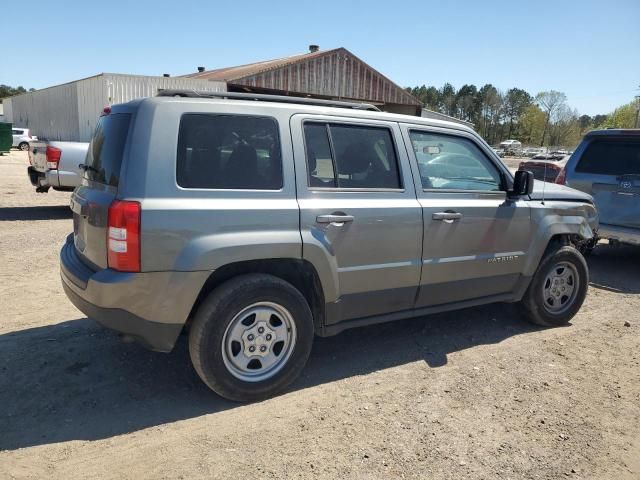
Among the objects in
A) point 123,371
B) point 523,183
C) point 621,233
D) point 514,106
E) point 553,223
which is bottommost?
point 123,371

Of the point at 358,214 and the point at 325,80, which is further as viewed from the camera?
the point at 325,80

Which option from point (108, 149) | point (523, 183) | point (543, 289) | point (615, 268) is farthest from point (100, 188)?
point (615, 268)

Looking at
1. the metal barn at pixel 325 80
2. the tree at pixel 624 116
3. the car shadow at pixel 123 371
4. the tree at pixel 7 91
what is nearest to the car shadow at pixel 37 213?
the car shadow at pixel 123 371

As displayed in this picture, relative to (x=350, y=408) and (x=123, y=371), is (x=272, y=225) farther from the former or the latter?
(x=123, y=371)

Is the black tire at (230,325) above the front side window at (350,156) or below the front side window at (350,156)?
below

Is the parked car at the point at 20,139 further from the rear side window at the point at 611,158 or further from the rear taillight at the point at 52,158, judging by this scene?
the rear side window at the point at 611,158

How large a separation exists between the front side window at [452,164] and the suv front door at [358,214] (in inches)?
8.6

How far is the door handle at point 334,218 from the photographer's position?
3.51m

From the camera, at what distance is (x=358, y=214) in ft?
12.0

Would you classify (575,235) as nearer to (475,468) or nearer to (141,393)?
(475,468)

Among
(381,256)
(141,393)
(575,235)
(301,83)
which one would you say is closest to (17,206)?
(141,393)

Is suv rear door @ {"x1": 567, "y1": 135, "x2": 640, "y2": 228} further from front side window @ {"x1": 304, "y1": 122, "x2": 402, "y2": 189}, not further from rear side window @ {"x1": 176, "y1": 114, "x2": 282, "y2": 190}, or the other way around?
rear side window @ {"x1": 176, "y1": 114, "x2": 282, "y2": 190}

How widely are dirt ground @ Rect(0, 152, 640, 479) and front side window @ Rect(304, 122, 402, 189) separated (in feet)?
4.88

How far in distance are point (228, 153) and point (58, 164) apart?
7.70 meters
